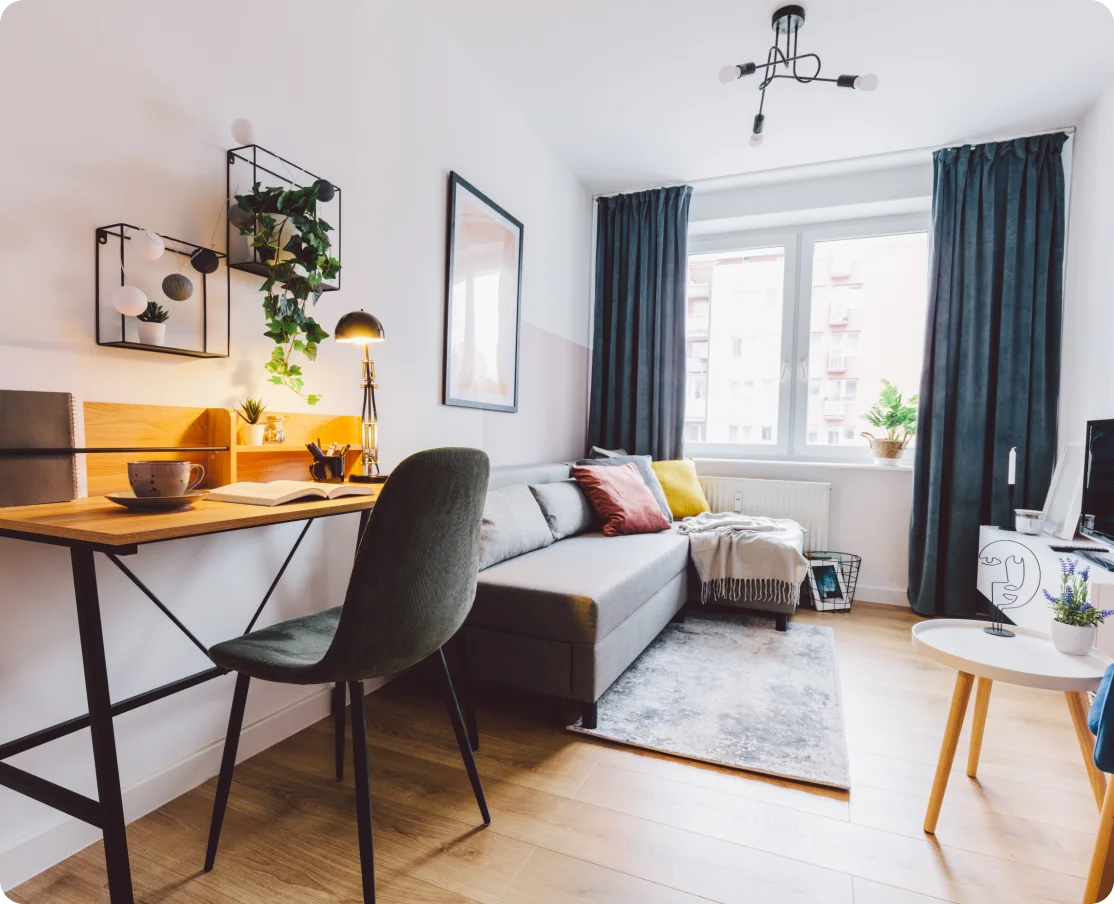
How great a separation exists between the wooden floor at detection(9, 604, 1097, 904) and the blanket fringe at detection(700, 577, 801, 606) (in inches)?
37.8

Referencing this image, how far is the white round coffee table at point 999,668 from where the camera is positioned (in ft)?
4.47

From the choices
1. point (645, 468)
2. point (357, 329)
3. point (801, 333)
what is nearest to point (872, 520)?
point (801, 333)

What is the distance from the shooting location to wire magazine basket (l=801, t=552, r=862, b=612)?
343cm

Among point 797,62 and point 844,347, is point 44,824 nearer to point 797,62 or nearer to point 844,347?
point 797,62

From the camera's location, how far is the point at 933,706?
2219 mm

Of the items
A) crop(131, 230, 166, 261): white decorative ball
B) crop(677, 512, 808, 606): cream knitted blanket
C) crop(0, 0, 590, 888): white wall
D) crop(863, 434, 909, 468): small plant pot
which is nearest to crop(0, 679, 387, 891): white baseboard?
crop(0, 0, 590, 888): white wall

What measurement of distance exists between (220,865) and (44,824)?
38 centimetres

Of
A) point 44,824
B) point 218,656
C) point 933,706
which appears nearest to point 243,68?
point 218,656

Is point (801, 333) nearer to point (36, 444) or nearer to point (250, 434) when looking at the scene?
point (250, 434)

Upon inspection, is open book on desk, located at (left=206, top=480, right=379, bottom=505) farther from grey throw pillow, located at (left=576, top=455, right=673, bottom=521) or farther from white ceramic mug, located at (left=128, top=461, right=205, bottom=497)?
grey throw pillow, located at (left=576, top=455, right=673, bottom=521)

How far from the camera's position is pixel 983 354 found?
129 inches

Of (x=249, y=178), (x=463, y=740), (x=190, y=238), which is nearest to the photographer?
(x=463, y=740)

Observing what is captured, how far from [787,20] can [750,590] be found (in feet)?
8.00

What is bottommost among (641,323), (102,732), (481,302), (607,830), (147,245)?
(607,830)
